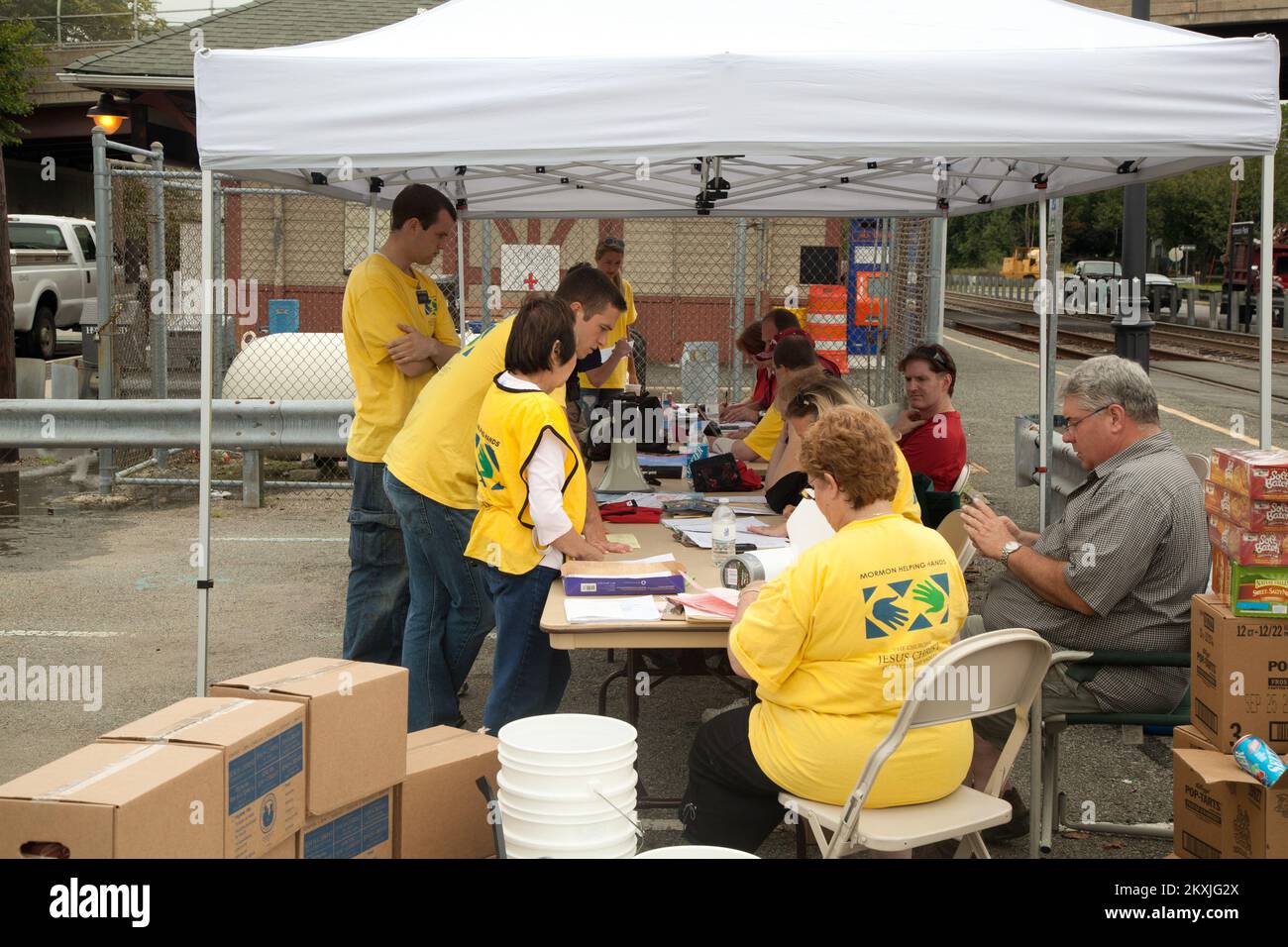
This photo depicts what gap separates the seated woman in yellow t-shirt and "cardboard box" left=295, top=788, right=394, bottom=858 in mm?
982

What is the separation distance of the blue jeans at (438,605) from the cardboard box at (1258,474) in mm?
2494

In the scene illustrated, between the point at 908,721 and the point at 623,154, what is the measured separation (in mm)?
2168

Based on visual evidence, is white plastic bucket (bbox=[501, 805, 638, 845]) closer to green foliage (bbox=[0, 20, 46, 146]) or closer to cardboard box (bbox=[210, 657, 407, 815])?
cardboard box (bbox=[210, 657, 407, 815])

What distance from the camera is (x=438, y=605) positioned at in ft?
16.4

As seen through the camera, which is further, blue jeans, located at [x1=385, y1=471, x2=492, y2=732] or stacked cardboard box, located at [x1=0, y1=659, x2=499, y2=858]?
blue jeans, located at [x1=385, y1=471, x2=492, y2=732]

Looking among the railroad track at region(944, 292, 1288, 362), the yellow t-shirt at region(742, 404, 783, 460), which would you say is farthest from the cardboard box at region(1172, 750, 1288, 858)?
the railroad track at region(944, 292, 1288, 362)

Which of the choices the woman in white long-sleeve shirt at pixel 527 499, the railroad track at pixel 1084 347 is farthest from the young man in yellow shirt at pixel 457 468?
the railroad track at pixel 1084 347

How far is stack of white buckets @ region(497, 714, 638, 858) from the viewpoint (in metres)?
3.15

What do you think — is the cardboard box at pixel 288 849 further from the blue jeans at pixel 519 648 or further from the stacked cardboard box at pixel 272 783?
the blue jeans at pixel 519 648

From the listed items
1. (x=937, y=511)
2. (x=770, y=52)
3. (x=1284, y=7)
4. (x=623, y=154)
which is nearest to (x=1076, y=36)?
(x=770, y=52)

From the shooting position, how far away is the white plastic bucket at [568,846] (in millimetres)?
3148

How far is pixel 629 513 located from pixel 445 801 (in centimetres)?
206

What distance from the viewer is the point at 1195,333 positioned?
33.0 m

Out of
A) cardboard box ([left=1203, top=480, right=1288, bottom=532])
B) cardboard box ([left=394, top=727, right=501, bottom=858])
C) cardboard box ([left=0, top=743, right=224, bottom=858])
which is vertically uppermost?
cardboard box ([left=1203, top=480, right=1288, bottom=532])
